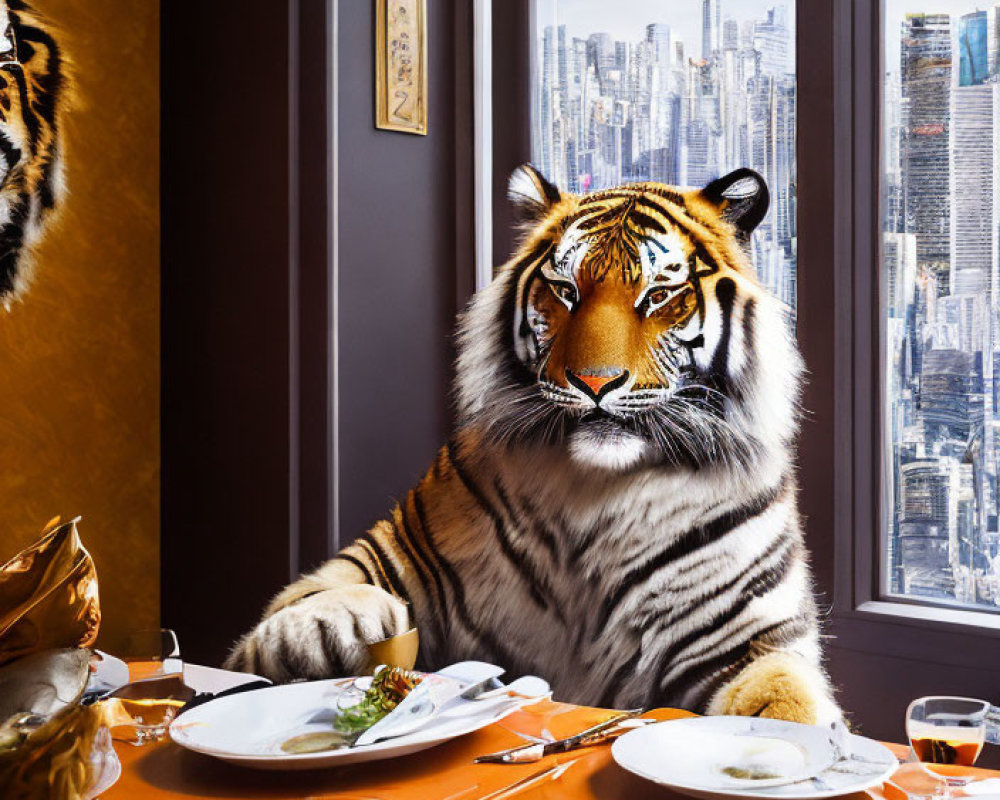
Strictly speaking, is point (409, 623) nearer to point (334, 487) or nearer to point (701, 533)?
point (334, 487)

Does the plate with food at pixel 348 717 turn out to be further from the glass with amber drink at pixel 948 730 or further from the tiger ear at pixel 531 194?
the tiger ear at pixel 531 194

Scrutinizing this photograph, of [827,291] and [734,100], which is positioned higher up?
[734,100]

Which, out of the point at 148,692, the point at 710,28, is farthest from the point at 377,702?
the point at 710,28

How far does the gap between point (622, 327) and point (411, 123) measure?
75 centimetres

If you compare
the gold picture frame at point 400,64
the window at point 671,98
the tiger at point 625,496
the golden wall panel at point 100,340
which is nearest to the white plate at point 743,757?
the tiger at point 625,496

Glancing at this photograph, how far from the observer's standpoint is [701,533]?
1790 millimetres

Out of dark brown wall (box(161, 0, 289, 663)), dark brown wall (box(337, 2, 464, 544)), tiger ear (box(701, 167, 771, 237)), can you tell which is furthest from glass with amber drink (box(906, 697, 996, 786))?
dark brown wall (box(161, 0, 289, 663))

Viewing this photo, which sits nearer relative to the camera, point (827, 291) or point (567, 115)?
point (827, 291)

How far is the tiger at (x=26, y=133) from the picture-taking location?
86.7 inches

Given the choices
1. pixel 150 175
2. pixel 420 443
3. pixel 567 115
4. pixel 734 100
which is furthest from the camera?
pixel 150 175

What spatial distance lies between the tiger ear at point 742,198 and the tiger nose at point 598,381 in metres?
0.33

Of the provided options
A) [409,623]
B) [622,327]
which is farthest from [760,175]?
[409,623]

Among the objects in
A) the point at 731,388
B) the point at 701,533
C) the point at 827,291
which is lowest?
the point at 701,533

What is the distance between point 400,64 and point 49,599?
1.83 meters
